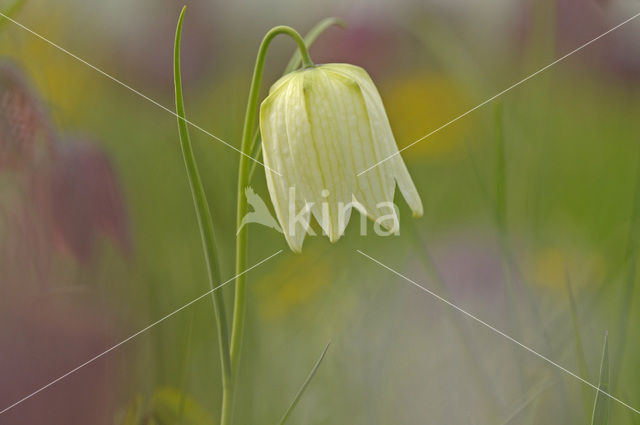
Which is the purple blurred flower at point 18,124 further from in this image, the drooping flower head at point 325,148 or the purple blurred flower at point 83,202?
the drooping flower head at point 325,148

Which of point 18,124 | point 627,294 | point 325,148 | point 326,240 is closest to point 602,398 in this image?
point 627,294

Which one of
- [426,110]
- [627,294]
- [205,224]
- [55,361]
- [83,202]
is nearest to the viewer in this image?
[205,224]

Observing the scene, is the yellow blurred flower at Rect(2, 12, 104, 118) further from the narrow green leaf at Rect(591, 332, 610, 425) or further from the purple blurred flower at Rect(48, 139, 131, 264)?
the narrow green leaf at Rect(591, 332, 610, 425)

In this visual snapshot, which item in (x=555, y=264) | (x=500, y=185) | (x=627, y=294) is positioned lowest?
(x=555, y=264)

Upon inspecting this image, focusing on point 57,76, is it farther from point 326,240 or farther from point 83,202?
point 326,240

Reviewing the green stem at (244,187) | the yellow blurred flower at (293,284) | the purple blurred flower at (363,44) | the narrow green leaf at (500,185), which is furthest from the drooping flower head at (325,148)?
the purple blurred flower at (363,44)

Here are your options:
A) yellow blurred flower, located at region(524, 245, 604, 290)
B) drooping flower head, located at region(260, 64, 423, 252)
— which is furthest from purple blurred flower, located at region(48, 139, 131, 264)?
yellow blurred flower, located at region(524, 245, 604, 290)
